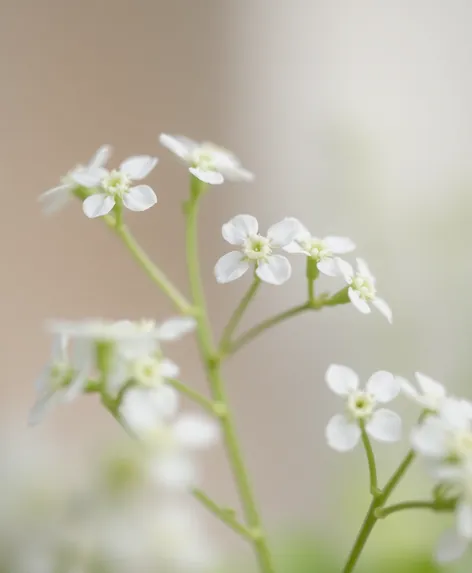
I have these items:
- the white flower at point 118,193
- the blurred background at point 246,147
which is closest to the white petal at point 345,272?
the white flower at point 118,193

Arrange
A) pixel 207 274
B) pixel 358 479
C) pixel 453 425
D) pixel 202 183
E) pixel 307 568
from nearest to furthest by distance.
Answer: pixel 453 425
pixel 202 183
pixel 307 568
pixel 358 479
pixel 207 274

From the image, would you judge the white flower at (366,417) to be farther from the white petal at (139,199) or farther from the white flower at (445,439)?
the white petal at (139,199)

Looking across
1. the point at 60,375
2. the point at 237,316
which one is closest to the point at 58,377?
the point at 60,375

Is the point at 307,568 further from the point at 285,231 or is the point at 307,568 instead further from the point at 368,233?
the point at 368,233

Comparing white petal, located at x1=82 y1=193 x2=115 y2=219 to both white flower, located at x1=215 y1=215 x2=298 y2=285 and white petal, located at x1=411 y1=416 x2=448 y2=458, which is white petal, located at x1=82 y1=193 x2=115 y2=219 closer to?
white flower, located at x1=215 y1=215 x2=298 y2=285

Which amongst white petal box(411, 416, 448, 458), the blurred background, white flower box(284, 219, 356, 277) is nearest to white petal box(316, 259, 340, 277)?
white flower box(284, 219, 356, 277)

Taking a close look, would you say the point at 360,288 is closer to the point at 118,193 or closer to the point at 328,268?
the point at 328,268

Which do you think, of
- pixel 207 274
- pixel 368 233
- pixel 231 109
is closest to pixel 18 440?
pixel 368 233
